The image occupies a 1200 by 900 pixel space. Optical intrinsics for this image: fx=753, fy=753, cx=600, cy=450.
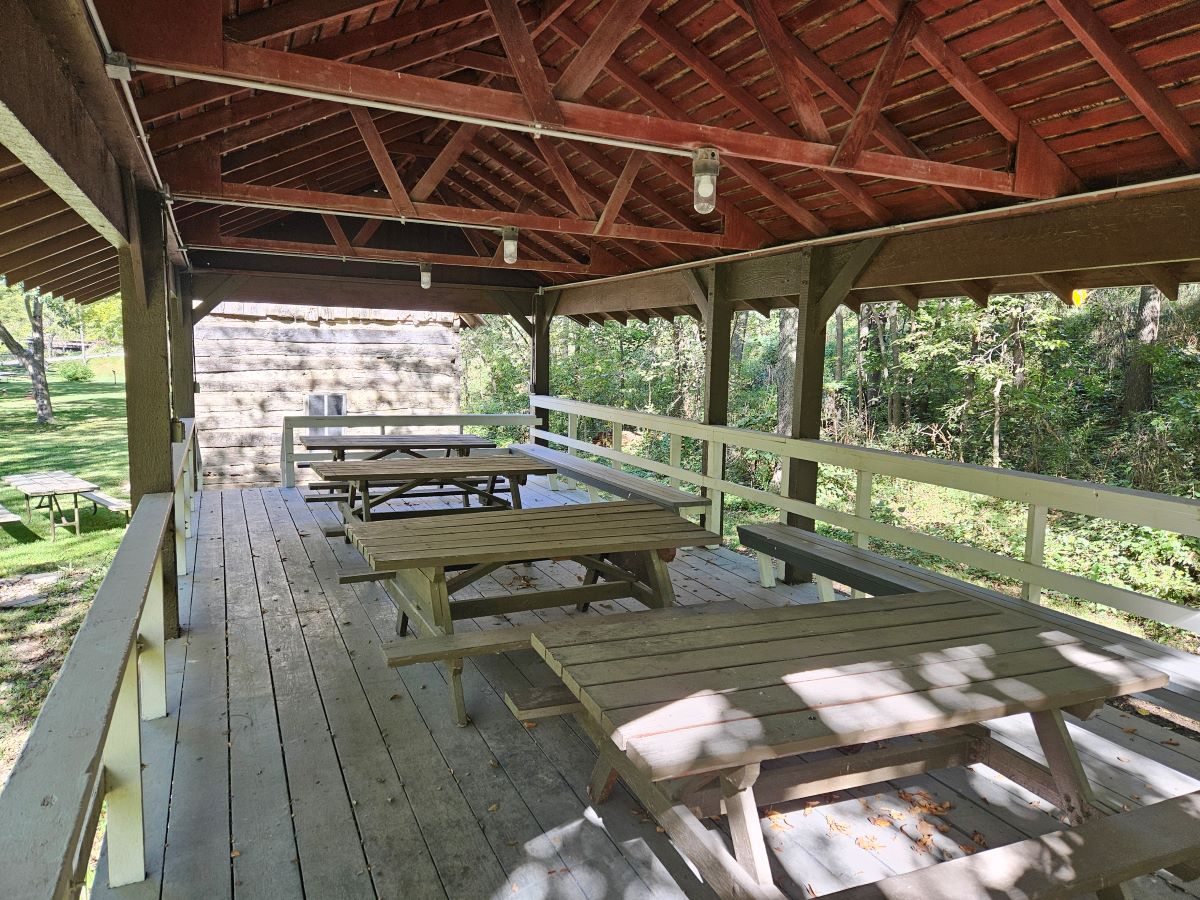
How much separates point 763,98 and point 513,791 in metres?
3.70

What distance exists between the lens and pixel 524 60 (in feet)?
8.76

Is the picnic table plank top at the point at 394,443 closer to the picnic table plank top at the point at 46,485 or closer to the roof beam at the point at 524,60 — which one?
the roof beam at the point at 524,60

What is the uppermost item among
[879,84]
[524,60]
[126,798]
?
[879,84]

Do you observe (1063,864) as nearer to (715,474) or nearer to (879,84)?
(879,84)

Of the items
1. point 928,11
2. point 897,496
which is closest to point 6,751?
point 928,11

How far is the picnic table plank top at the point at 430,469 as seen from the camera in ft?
16.1

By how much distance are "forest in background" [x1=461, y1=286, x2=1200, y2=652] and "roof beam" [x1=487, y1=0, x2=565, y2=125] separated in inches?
378

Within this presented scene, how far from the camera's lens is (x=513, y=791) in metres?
2.54

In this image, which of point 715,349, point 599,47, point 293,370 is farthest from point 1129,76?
point 293,370

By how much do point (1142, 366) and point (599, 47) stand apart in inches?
530

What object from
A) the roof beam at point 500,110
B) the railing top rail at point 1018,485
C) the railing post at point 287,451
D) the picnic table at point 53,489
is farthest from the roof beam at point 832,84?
the picnic table at point 53,489

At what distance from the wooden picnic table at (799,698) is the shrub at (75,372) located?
32.0 meters

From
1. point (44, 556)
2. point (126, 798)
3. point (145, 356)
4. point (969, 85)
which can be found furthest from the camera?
point (44, 556)

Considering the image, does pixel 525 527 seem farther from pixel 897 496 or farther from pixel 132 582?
pixel 897 496
